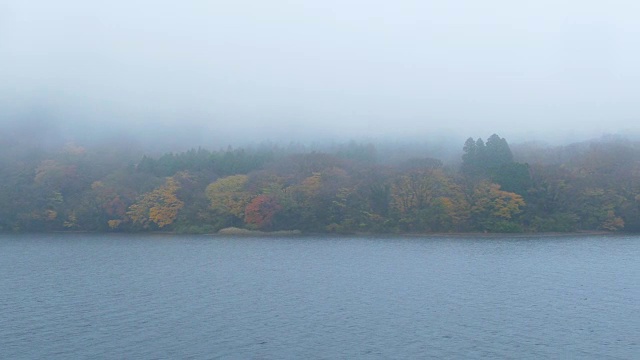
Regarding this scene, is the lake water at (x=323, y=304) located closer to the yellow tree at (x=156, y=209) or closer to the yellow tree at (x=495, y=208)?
the yellow tree at (x=495, y=208)

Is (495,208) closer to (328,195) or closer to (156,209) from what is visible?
(328,195)

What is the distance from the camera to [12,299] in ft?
96.2

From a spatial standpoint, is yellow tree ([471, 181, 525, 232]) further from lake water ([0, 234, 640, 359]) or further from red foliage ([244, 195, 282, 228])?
red foliage ([244, 195, 282, 228])

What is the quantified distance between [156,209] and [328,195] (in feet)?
66.5

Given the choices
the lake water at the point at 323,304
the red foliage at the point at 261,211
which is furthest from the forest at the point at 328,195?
the lake water at the point at 323,304

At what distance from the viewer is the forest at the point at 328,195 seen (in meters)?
66.9

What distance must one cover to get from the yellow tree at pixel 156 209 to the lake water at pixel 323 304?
23.8 meters

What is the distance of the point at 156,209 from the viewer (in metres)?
73.9

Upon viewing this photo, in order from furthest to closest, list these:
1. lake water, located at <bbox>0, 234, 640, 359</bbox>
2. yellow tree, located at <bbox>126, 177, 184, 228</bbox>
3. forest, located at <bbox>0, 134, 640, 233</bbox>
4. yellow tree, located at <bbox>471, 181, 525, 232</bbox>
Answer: yellow tree, located at <bbox>126, 177, 184, 228</bbox>
forest, located at <bbox>0, 134, 640, 233</bbox>
yellow tree, located at <bbox>471, 181, 525, 232</bbox>
lake water, located at <bbox>0, 234, 640, 359</bbox>

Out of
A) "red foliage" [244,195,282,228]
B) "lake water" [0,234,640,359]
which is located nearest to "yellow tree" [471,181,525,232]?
"lake water" [0,234,640,359]

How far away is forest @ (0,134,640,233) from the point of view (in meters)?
66.9

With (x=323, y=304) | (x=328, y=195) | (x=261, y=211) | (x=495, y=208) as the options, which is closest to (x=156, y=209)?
(x=261, y=211)

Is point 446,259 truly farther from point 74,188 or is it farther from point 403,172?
point 74,188

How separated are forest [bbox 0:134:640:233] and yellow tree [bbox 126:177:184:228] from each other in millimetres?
120
